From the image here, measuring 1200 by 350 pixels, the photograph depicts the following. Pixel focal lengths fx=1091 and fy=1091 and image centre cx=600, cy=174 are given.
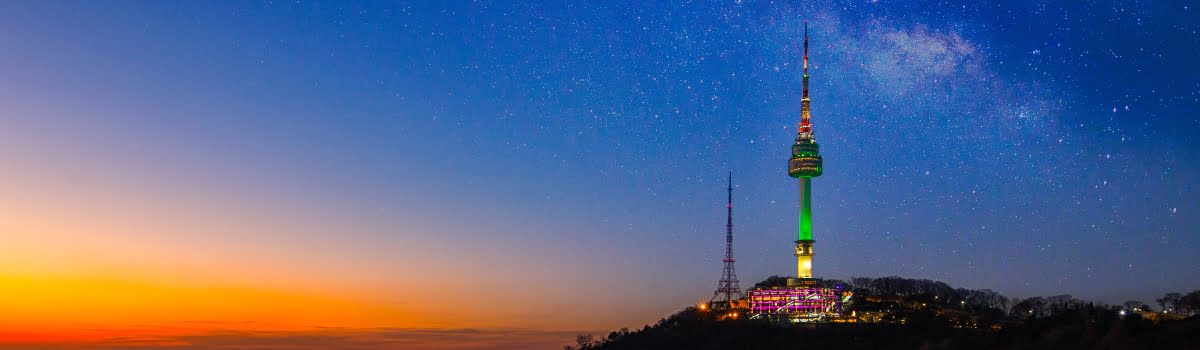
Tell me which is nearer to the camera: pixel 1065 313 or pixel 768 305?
pixel 1065 313

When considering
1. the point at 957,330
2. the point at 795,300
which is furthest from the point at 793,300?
the point at 957,330

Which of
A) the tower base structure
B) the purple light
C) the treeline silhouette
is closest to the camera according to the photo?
the treeline silhouette

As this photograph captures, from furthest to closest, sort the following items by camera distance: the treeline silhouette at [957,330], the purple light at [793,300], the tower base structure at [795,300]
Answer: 1. the purple light at [793,300]
2. the tower base structure at [795,300]
3. the treeline silhouette at [957,330]

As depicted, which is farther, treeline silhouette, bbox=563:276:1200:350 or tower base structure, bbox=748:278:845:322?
tower base structure, bbox=748:278:845:322

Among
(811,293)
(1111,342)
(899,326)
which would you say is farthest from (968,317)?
(1111,342)

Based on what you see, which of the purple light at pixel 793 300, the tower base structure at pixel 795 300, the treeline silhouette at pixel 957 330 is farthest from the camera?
the purple light at pixel 793 300

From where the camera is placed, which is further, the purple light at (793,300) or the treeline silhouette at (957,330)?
the purple light at (793,300)

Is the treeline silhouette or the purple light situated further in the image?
the purple light

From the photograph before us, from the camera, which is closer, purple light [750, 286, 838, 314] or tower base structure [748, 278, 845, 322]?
tower base structure [748, 278, 845, 322]

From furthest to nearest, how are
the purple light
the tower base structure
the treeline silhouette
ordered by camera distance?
the purple light
the tower base structure
the treeline silhouette

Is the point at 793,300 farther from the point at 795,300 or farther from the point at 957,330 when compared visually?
the point at 957,330

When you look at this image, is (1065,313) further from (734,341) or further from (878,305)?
(878,305)
